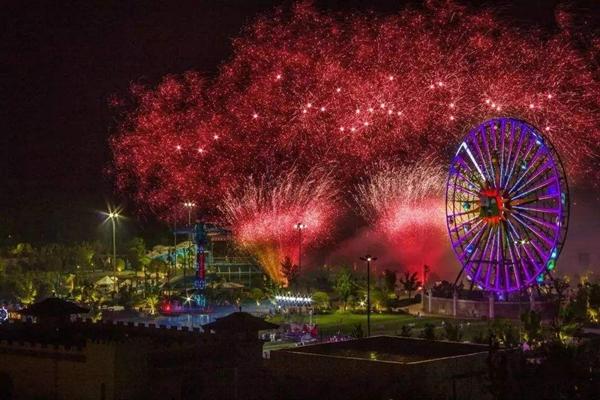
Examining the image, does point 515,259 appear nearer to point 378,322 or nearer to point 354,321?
point 378,322

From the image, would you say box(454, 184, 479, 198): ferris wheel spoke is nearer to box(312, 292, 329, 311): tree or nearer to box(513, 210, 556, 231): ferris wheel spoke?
box(513, 210, 556, 231): ferris wheel spoke

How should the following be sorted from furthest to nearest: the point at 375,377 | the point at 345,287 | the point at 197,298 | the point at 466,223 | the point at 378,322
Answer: the point at 345,287, the point at 197,298, the point at 466,223, the point at 378,322, the point at 375,377

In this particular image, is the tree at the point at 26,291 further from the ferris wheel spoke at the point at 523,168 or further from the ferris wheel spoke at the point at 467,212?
the ferris wheel spoke at the point at 523,168

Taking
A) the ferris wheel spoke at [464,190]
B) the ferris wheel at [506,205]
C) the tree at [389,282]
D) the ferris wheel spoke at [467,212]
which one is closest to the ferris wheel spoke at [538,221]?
the ferris wheel at [506,205]

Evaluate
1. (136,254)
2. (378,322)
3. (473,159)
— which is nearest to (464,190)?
(473,159)

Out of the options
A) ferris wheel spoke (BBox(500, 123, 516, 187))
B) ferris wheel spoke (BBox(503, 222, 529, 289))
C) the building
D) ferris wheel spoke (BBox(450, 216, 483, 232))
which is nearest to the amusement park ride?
ferris wheel spoke (BBox(450, 216, 483, 232))
